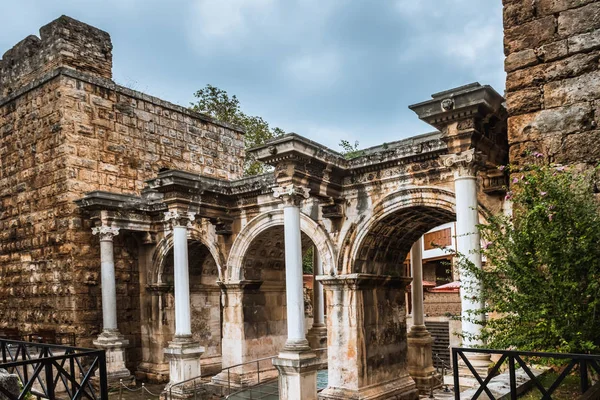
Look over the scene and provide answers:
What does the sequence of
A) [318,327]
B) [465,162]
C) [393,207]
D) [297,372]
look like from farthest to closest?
[318,327] < [393,207] < [297,372] < [465,162]

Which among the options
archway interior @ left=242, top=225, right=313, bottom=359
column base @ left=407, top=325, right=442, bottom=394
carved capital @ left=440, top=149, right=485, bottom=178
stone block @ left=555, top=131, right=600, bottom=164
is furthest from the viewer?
archway interior @ left=242, top=225, right=313, bottom=359

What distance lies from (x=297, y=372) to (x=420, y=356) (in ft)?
14.3

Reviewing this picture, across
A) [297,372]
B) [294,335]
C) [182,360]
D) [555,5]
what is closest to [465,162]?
[555,5]

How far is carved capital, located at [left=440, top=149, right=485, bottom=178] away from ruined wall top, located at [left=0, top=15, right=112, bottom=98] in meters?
11.3

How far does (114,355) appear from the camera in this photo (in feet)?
46.0

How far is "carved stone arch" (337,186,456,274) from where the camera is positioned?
33.6 feet

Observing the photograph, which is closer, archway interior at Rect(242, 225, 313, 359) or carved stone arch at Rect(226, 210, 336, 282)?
carved stone arch at Rect(226, 210, 336, 282)

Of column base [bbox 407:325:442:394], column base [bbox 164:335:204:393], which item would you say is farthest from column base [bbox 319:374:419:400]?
column base [bbox 164:335:204:393]

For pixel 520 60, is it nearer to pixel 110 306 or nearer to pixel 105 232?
pixel 105 232

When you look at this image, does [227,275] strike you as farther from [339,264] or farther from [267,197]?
[339,264]

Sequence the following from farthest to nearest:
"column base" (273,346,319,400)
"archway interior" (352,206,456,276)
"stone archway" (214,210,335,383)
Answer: "stone archway" (214,210,335,383) → "archway interior" (352,206,456,276) → "column base" (273,346,319,400)

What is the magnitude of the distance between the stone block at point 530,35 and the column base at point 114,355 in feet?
39.4

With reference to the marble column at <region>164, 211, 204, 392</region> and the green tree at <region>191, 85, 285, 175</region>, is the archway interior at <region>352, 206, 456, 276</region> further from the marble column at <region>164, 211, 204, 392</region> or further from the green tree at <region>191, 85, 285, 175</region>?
the green tree at <region>191, 85, 285, 175</region>

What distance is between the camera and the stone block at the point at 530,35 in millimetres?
5195
